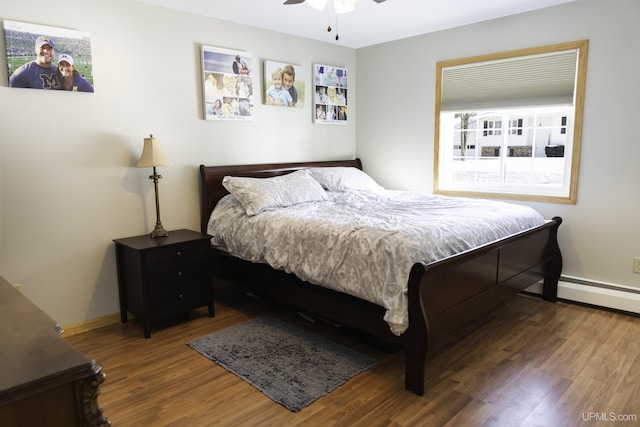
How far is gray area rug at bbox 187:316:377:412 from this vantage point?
7.57 ft

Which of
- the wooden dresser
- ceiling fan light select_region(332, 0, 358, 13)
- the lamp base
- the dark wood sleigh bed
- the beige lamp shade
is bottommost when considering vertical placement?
the dark wood sleigh bed

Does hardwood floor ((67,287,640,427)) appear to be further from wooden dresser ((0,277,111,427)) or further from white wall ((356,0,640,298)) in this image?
wooden dresser ((0,277,111,427))

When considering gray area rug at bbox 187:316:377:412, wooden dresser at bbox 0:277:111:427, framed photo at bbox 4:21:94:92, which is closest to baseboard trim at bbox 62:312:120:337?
gray area rug at bbox 187:316:377:412

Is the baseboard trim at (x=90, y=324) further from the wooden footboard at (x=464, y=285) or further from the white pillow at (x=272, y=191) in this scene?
the wooden footboard at (x=464, y=285)

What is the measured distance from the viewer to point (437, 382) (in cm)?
237

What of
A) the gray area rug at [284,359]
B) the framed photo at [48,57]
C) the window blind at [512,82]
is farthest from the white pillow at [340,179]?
the framed photo at [48,57]

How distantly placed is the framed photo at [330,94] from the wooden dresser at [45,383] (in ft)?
12.3

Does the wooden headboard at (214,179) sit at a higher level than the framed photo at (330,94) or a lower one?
lower

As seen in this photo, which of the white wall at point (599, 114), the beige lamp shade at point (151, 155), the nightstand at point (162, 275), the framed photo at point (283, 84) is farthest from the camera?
the framed photo at point (283, 84)

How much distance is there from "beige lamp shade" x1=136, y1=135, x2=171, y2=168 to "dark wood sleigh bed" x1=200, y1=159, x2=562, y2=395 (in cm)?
52

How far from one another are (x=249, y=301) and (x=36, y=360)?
9.07 ft

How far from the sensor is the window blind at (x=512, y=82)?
138 inches

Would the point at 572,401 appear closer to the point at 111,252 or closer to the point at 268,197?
the point at 268,197

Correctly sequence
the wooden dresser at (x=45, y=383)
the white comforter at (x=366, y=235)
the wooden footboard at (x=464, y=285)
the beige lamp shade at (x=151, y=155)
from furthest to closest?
the beige lamp shade at (x=151, y=155) → the white comforter at (x=366, y=235) → the wooden footboard at (x=464, y=285) → the wooden dresser at (x=45, y=383)
